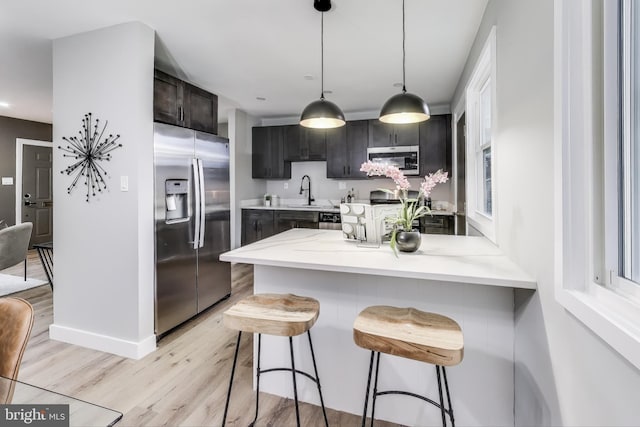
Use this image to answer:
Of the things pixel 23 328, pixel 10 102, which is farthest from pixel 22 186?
pixel 23 328

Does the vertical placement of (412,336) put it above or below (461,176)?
below

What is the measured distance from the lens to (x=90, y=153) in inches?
97.6

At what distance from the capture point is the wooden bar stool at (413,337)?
3.64ft

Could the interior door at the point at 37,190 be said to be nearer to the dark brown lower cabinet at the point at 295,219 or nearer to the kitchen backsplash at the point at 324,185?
the kitchen backsplash at the point at 324,185

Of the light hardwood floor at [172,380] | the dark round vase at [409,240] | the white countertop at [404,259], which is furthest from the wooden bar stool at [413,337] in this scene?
the light hardwood floor at [172,380]

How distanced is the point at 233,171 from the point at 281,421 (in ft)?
12.3

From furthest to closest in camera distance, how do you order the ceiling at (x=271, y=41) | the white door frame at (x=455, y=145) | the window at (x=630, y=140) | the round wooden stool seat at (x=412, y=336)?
the white door frame at (x=455, y=145), the ceiling at (x=271, y=41), the round wooden stool seat at (x=412, y=336), the window at (x=630, y=140)

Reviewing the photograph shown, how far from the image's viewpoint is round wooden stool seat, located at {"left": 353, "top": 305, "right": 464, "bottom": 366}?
3.64 feet

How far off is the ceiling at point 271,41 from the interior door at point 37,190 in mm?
2337

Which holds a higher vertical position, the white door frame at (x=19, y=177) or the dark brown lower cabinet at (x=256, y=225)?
the white door frame at (x=19, y=177)

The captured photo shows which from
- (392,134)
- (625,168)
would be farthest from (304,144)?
(625,168)

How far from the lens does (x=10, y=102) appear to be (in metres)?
4.55

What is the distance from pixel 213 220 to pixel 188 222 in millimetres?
420

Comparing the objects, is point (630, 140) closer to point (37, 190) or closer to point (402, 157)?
point (402, 157)
